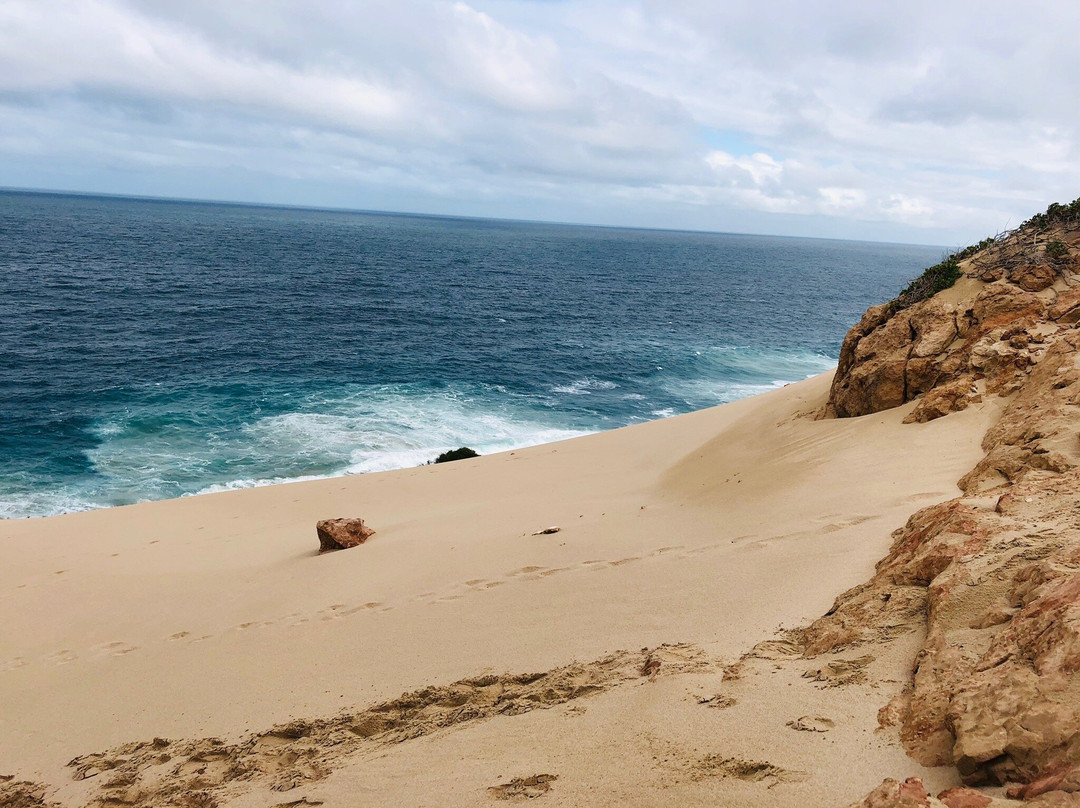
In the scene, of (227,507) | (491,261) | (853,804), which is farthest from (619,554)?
(491,261)

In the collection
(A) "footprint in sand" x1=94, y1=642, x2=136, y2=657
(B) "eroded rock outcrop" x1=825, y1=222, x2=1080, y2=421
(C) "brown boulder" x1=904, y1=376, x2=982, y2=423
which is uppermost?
(B) "eroded rock outcrop" x1=825, y1=222, x2=1080, y2=421

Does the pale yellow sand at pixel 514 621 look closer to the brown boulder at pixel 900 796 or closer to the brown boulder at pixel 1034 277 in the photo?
the brown boulder at pixel 900 796

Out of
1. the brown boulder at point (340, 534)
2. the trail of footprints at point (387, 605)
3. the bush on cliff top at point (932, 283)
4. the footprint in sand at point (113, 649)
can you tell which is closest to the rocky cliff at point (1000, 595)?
the bush on cliff top at point (932, 283)

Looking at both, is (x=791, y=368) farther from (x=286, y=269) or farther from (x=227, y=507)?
(x=286, y=269)

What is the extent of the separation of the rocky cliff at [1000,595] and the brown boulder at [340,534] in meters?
8.32

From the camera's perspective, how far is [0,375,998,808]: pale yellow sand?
14.8 ft

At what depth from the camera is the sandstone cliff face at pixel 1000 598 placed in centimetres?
347

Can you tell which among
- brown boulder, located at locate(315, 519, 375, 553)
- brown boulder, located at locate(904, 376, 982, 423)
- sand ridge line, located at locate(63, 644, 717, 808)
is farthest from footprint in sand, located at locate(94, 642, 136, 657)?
brown boulder, located at locate(904, 376, 982, 423)

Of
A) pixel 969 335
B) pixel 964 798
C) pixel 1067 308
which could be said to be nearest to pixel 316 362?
pixel 969 335

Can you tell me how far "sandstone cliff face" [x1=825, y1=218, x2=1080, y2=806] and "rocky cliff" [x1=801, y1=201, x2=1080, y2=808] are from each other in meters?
0.01

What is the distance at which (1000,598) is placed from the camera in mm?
4770

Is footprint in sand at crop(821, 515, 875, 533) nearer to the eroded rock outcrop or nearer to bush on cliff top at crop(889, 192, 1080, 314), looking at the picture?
the eroded rock outcrop

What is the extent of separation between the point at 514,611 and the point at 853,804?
4.73m

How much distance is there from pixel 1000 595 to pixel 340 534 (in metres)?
9.79
